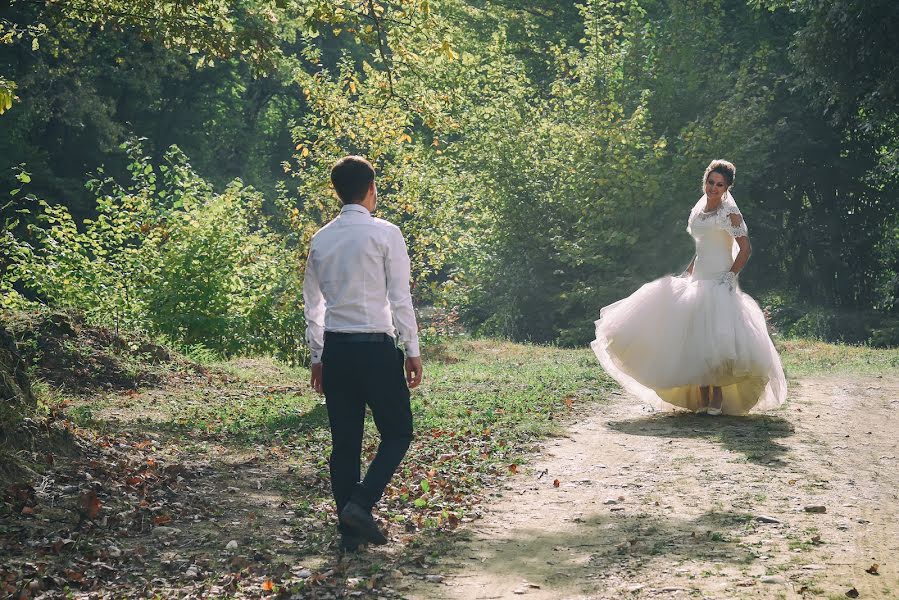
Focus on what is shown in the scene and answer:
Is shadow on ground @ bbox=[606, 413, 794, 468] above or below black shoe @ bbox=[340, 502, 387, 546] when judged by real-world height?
below

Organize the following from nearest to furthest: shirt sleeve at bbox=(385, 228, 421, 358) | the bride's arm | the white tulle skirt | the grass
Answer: shirt sleeve at bbox=(385, 228, 421, 358) < the white tulle skirt < the bride's arm < the grass

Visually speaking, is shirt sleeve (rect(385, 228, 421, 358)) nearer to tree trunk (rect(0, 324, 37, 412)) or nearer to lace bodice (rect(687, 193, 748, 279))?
tree trunk (rect(0, 324, 37, 412))

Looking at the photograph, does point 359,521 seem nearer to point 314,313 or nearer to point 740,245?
point 314,313

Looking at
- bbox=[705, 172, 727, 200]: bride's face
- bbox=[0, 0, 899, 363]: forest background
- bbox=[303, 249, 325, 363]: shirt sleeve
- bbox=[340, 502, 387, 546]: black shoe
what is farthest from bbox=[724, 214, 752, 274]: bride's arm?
bbox=[340, 502, 387, 546]: black shoe

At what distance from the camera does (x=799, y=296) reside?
3303 cm

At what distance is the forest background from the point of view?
15289mm

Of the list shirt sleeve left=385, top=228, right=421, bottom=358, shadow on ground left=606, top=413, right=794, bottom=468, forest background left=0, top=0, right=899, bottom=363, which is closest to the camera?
shirt sleeve left=385, top=228, right=421, bottom=358

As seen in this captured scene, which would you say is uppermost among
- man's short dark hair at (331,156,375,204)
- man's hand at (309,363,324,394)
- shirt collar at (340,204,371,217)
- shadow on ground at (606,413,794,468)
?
man's short dark hair at (331,156,375,204)

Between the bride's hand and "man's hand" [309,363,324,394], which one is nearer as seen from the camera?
"man's hand" [309,363,324,394]

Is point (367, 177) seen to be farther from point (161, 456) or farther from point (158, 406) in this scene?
point (158, 406)

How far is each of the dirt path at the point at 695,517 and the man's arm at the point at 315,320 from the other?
134 centimetres

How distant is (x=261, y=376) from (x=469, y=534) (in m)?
9.07

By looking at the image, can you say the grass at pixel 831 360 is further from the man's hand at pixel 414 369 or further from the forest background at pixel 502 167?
the man's hand at pixel 414 369

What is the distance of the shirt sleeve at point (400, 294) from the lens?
6.19 metres
